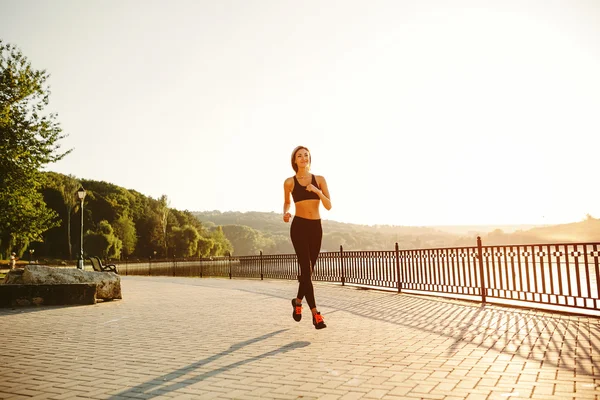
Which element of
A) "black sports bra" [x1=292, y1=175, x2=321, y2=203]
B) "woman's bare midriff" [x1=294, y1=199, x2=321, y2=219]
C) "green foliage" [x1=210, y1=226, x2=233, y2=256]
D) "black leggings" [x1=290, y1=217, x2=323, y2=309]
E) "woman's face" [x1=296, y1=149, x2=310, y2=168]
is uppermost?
→ "woman's face" [x1=296, y1=149, x2=310, y2=168]

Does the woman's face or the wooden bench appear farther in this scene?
the wooden bench

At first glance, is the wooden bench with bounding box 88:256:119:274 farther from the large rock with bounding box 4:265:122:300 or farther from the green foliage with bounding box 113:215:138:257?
the green foliage with bounding box 113:215:138:257

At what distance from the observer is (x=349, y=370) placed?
4.04 meters

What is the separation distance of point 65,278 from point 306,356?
28.8ft

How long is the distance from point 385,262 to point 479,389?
395 inches

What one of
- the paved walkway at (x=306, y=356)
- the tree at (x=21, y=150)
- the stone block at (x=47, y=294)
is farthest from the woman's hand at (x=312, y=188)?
the tree at (x=21, y=150)

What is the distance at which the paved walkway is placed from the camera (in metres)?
3.50

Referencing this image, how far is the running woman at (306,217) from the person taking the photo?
238 inches

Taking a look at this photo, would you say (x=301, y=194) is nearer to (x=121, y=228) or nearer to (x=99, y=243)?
(x=99, y=243)

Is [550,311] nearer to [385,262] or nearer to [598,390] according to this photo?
[598,390]

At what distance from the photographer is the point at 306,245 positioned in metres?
6.06

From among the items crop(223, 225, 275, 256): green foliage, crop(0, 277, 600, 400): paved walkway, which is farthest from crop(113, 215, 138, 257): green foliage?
crop(0, 277, 600, 400): paved walkway

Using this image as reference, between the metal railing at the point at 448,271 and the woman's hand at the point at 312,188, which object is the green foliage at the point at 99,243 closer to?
the metal railing at the point at 448,271

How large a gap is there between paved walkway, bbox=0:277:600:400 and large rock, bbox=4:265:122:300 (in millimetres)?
2435
